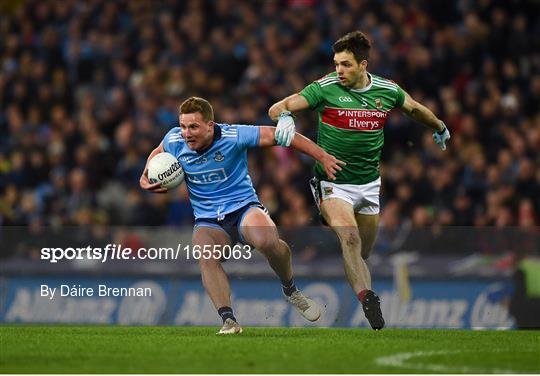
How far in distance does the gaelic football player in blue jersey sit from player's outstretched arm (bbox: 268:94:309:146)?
5.1 inches

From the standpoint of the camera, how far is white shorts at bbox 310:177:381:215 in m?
11.4

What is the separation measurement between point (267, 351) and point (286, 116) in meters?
2.36

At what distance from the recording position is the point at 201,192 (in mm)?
10930

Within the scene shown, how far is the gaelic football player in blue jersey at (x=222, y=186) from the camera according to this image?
34.7 ft

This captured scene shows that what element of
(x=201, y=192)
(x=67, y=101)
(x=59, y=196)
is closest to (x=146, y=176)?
(x=201, y=192)

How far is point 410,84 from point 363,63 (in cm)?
751

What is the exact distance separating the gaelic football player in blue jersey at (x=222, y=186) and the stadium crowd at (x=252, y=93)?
16.9ft

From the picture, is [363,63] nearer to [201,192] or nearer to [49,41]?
[201,192]

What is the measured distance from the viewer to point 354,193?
11.4m

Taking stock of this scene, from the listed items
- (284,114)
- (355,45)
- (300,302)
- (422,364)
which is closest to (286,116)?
(284,114)

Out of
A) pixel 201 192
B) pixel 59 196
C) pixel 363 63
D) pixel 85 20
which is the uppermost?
pixel 363 63

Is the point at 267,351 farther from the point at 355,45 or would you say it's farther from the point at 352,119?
the point at 355,45

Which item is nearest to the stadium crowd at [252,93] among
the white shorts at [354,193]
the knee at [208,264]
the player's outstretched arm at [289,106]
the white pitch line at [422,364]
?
the white shorts at [354,193]

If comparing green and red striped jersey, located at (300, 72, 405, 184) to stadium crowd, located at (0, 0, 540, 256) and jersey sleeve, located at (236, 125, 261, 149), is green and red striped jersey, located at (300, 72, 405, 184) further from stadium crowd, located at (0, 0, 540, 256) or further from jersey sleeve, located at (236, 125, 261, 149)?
stadium crowd, located at (0, 0, 540, 256)
